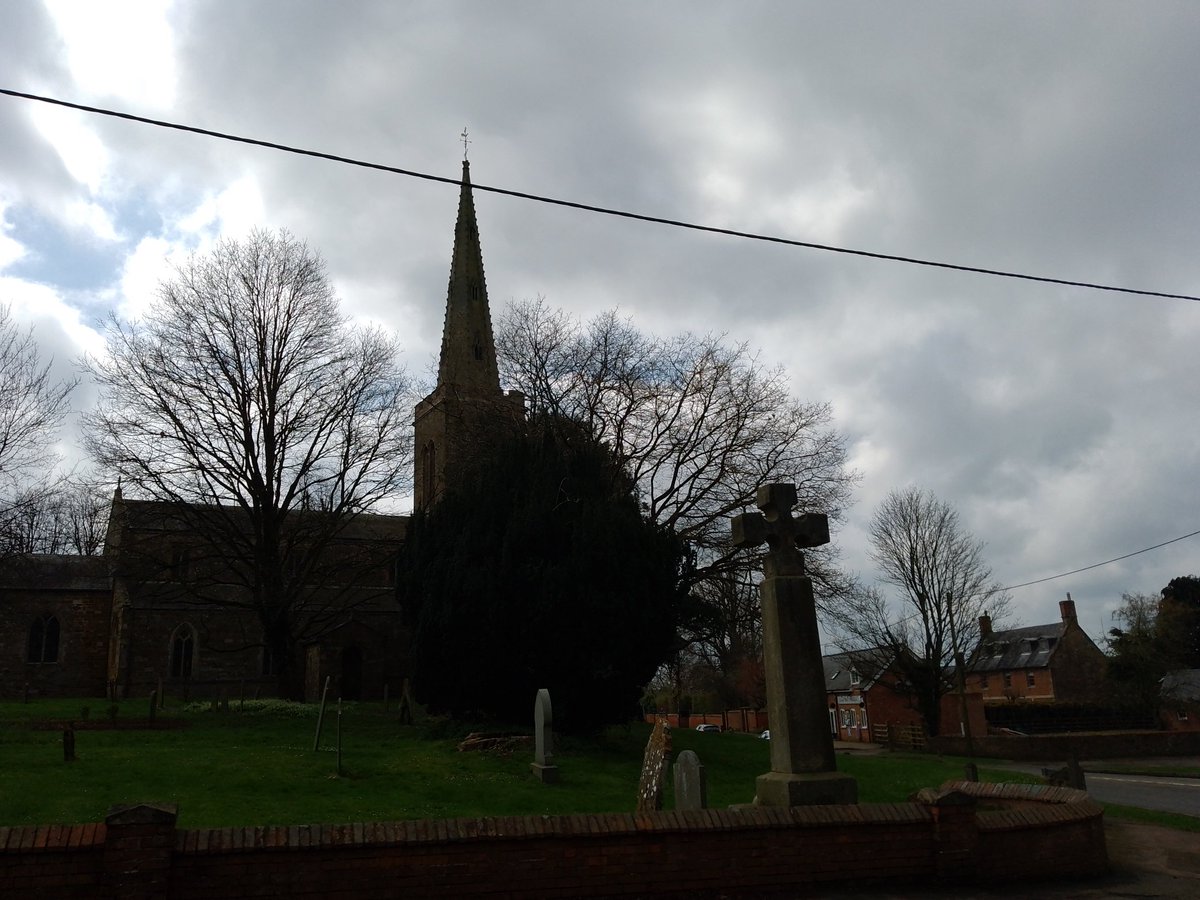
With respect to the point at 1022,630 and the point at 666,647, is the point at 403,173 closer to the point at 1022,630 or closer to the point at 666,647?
the point at 666,647

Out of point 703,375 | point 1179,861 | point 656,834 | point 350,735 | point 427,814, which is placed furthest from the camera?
point 703,375

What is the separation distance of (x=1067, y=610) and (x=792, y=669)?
5668 centimetres

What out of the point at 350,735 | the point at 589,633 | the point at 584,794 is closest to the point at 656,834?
the point at 584,794

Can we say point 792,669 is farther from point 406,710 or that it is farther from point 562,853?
point 406,710

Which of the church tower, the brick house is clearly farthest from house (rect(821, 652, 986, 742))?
the church tower

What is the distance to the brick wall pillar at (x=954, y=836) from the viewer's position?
25.0ft

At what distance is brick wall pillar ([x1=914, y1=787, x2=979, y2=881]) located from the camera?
761 cm

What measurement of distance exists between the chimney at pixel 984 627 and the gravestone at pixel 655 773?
31.4m

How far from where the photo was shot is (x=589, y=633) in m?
19.4

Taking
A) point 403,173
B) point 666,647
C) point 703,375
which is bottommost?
point 666,647

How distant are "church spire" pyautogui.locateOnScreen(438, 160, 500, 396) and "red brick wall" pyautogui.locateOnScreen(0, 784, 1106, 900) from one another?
34394 millimetres

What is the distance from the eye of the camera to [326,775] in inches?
566

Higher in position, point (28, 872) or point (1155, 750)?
point (28, 872)

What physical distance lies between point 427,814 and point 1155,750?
115 ft
